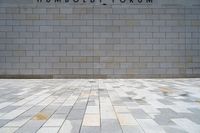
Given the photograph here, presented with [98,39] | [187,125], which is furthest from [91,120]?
[98,39]

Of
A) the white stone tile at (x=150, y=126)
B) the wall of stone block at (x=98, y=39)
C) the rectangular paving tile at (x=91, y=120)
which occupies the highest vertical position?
the wall of stone block at (x=98, y=39)

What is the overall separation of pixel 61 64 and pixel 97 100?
8966mm

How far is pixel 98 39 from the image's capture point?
16.6 metres

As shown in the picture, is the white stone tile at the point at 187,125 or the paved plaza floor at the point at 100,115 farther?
the paved plaza floor at the point at 100,115

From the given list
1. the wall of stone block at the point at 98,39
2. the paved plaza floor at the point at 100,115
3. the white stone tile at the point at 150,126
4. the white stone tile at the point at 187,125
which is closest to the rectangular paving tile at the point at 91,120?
the paved plaza floor at the point at 100,115

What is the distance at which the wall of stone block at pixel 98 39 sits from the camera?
54.2 feet

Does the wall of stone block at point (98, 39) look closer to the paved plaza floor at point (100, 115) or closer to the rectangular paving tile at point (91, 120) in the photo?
the paved plaza floor at point (100, 115)

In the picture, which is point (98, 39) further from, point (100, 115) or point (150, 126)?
point (150, 126)

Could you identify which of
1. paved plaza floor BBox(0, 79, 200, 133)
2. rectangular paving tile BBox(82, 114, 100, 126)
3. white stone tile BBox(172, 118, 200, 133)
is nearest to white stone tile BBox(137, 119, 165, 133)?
paved plaza floor BBox(0, 79, 200, 133)

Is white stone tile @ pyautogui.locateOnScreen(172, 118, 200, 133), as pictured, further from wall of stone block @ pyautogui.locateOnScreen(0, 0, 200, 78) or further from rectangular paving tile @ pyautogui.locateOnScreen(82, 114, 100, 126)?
wall of stone block @ pyautogui.locateOnScreen(0, 0, 200, 78)

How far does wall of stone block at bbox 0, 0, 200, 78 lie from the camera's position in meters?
16.5

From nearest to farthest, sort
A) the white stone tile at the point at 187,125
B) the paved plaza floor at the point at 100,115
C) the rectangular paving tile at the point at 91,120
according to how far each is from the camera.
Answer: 1. the white stone tile at the point at 187,125
2. the paved plaza floor at the point at 100,115
3. the rectangular paving tile at the point at 91,120

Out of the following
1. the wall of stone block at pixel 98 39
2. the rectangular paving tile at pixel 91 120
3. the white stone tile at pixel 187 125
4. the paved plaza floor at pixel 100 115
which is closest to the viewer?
the white stone tile at pixel 187 125

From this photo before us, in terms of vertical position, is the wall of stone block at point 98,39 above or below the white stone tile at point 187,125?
above
